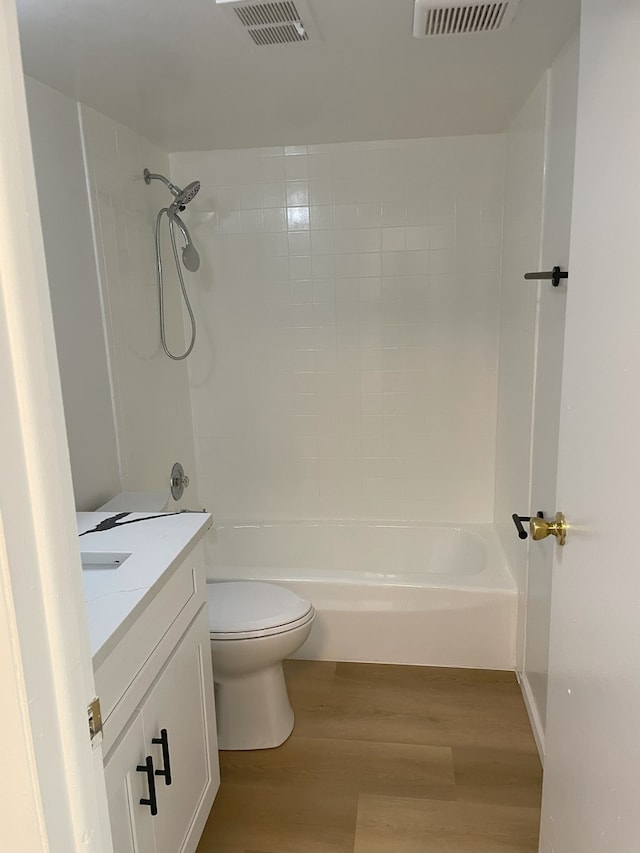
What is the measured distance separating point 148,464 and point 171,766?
132cm

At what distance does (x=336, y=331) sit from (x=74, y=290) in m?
1.23

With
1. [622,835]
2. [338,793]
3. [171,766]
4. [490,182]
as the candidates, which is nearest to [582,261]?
[622,835]

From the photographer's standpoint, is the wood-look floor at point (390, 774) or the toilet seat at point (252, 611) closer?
the wood-look floor at point (390, 774)

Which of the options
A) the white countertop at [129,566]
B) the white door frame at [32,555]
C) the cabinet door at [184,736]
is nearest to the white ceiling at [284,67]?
the white door frame at [32,555]

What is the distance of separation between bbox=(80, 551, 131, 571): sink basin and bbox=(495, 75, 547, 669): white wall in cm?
138

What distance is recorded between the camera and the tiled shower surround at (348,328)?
2.77 metres

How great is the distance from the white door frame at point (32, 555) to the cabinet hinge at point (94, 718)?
0.03 m

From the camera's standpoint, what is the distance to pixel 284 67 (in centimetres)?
179

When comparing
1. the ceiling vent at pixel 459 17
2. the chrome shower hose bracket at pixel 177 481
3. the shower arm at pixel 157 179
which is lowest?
the chrome shower hose bracket at pixel 177 481

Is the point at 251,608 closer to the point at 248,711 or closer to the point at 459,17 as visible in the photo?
the point at 248,711

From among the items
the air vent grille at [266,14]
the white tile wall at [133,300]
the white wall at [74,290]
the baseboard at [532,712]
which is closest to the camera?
the air vent grille at [266,14]

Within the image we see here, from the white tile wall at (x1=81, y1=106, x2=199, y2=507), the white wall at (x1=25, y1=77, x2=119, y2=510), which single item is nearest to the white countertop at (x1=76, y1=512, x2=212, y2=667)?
the white wall at (x1=25, y1=77, x2=119, y2=510)

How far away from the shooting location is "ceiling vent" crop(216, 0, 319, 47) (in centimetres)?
137

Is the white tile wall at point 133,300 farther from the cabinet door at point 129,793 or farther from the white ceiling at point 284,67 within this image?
the cabinet door at point 129,793
